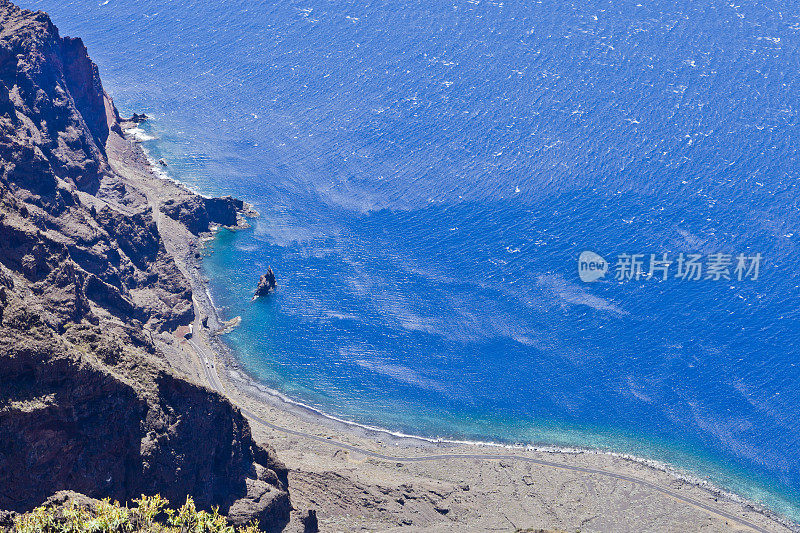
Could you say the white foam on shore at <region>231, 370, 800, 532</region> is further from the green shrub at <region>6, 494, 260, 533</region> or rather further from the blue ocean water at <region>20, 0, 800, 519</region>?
the green shrub at <region>6, 494, 260, 533</region>

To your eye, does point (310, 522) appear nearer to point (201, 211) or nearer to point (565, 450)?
point (565, 450)

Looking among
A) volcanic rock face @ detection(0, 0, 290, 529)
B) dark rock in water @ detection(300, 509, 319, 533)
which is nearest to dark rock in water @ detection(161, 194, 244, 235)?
volcanic rock face @ detection(0, 0, 290, 529)

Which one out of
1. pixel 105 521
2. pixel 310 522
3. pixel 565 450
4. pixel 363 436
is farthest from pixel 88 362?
pixel 565 450

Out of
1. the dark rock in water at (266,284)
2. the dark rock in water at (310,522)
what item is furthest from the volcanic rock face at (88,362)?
the dark rock in water at (266,284)

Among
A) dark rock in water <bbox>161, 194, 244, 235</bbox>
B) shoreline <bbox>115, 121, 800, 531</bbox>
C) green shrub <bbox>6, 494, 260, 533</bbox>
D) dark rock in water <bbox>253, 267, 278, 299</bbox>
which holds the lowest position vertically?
green shrub <bbox>6, 494, 260, 533</bbox>

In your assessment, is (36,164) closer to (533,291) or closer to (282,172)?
(282,172)

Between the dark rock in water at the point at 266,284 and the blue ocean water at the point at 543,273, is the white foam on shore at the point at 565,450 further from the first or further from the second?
the dark rock in water at the point at 266,284
